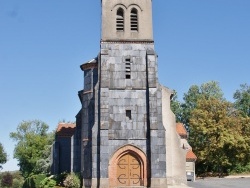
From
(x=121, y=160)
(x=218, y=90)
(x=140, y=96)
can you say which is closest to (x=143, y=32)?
(x=140, y=96)

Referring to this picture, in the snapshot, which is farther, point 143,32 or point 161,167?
point 143,32

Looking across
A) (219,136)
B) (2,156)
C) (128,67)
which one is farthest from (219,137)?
(2,156)

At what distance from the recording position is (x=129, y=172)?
84.9ft

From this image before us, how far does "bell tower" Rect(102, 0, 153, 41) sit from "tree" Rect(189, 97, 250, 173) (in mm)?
26409

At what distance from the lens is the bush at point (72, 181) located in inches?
1058

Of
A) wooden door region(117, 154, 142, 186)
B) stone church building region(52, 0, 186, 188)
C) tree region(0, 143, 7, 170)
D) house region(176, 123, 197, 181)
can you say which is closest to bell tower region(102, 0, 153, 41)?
stone church building region(52, 0, 186, 188)

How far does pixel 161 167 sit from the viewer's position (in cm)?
2530

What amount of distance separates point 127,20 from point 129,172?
12.2 m

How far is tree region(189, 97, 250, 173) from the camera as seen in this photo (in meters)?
50.0

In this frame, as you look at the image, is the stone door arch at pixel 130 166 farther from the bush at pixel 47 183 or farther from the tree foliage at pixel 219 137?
the tree foliage at pixel 219 137

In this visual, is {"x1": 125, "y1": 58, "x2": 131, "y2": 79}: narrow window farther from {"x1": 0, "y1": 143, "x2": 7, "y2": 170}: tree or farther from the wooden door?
{"x1": 0, "y1": 143, "x2": 7, "y2": 170}: tree

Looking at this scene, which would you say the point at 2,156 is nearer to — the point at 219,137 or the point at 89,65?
the point at 219,137

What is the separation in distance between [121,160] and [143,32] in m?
10.4

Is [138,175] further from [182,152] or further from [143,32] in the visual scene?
[143,32]
